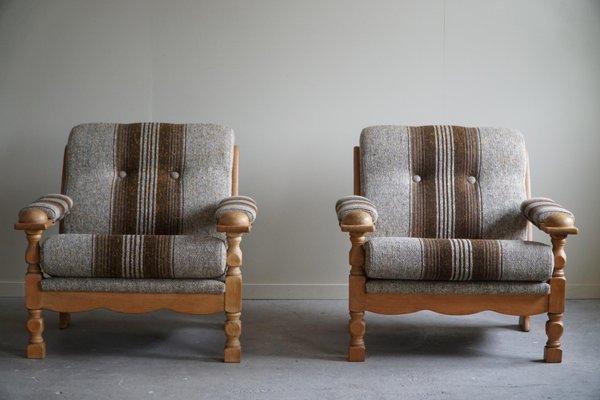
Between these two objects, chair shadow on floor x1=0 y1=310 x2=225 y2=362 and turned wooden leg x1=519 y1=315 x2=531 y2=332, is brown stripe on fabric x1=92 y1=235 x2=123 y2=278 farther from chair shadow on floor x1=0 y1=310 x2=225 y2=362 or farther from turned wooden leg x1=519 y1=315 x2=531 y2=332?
turned wooden leg x1=519 y1=315 x2=531 y2=332

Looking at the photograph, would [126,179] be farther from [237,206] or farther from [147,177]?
[237,206]

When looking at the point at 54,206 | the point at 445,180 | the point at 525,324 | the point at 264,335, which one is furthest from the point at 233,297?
the point at 525,324

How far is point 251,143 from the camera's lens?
3.53 metres

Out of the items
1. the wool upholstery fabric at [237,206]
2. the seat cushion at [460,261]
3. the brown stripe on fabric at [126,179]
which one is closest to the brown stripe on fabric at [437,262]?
the seat cushion at [460,261]

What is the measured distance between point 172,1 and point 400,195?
155 cm

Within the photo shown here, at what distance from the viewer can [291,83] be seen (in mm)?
3504

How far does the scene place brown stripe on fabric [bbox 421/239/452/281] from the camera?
2.47 m

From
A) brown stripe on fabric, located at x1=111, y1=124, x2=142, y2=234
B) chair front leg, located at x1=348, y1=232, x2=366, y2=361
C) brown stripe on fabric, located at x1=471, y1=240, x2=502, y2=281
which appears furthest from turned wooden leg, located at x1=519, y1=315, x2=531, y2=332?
brown stripe on fabric, located at x1=111, y1=124, x2=142, y2=234

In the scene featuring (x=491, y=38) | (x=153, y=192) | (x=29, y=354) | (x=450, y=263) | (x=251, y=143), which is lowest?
(x=29, y=354)

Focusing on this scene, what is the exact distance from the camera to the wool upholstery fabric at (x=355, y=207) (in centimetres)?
258

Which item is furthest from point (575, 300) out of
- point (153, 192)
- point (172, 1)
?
point (172, 1)

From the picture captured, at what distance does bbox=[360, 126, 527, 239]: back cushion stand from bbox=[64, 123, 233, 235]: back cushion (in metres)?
0.65

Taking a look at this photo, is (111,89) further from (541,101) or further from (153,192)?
(541,101)

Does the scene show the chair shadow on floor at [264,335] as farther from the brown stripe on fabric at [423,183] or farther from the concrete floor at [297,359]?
the brown stripe on fabric at [423,183]
